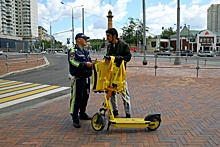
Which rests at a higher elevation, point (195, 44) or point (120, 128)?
point (195, 44)

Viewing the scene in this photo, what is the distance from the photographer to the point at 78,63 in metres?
4.47

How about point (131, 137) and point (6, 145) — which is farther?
point (131, 137)

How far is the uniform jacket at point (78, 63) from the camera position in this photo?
4480 mm

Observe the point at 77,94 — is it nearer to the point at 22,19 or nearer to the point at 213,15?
the point at 213,15

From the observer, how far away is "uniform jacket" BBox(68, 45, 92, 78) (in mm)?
4480

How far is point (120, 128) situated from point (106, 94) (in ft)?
2.38

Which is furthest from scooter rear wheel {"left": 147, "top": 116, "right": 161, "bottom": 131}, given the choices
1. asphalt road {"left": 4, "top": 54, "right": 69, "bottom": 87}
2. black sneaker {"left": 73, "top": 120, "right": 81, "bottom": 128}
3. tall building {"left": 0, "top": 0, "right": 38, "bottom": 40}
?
tall building {"left": 0, "top": 0, "right": 38, "bottom": 40}

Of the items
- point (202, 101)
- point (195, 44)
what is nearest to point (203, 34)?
point (195, 44)

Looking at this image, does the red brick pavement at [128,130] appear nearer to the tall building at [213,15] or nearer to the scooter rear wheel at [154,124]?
the scooter rear wheel at [154,124]

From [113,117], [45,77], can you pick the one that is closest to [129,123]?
[113,117]

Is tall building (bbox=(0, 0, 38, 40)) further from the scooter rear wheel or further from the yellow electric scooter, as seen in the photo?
the scooter rear wheel

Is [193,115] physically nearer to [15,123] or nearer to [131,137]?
[131,137]

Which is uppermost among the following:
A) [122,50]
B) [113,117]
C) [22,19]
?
[22,19]

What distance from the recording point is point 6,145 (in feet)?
12.8
